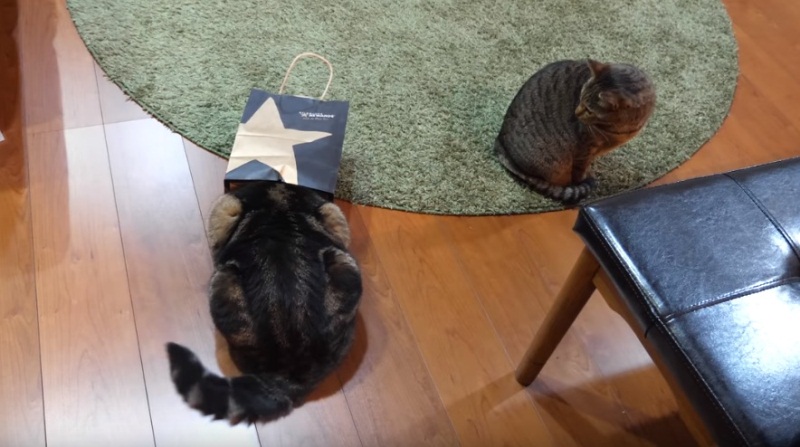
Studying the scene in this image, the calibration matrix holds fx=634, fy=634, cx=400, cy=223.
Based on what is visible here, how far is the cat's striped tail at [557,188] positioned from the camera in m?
1.74

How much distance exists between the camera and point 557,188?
1.75 meters

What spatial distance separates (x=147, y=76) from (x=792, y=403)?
1.79m

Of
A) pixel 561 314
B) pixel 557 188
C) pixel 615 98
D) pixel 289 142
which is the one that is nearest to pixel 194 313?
pixel 289 142

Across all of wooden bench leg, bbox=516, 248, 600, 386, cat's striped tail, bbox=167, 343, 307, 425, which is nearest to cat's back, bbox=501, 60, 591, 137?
wooden bench leg, bbox=516, 248, 600, 386

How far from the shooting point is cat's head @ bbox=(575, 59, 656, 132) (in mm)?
1521

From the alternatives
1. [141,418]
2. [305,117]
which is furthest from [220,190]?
[141,418]

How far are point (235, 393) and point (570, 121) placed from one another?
1.05 m

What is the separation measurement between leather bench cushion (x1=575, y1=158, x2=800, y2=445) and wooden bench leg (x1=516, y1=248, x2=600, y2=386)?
0.08 m

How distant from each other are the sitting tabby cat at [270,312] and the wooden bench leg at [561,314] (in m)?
0.39

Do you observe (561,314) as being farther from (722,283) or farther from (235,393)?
(235,393)

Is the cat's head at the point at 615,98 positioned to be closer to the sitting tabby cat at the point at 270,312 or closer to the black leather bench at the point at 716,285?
the black leather bench at the point at 716,285

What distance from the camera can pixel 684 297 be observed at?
0.95 meters

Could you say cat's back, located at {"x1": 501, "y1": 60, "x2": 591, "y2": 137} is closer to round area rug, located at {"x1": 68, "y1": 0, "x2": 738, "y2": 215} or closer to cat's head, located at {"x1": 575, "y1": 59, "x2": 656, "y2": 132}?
cat's head, located at {"x1": 575, "y1": 59, "x2": 656, "y2": 132}

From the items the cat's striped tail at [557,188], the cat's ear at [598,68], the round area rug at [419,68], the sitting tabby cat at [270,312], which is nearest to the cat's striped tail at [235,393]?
the sitting tabby cat at [270,312]
